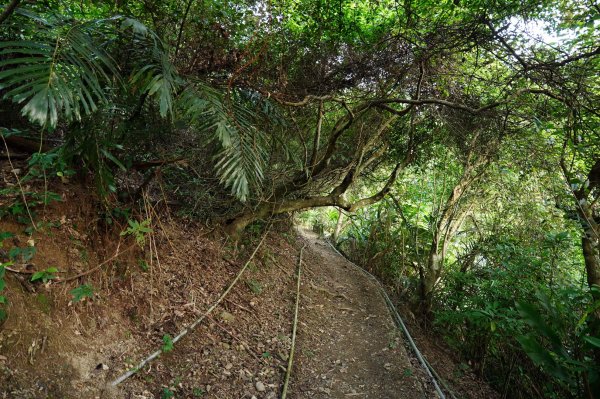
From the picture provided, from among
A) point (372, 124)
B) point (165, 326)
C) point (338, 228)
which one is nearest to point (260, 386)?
point (165, 326)

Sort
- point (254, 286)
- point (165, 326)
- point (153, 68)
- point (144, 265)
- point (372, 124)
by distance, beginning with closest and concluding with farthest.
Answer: point (153, 68) → point (165, 326) → point (144, 265) → point (254, 286) → point (372, 124)

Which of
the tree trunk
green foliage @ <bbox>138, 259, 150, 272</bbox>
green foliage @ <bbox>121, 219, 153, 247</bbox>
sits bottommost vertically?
green foliage @ <bbox>138, 259, 150, 272</bbox>

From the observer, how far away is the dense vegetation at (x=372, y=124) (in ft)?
7.94

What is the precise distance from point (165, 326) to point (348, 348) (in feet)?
8.10

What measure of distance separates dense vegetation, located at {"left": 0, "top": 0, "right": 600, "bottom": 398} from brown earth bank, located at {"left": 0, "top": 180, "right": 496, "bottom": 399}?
0.31 m

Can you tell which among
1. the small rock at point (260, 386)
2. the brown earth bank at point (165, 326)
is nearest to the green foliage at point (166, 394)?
the brown earth bank at point (165, 326)

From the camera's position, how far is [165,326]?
3.24 metres

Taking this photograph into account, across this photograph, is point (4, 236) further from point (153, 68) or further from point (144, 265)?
point (153, 68)

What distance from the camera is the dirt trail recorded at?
3.67 meters

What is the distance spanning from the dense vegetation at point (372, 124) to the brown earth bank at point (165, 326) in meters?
0.31

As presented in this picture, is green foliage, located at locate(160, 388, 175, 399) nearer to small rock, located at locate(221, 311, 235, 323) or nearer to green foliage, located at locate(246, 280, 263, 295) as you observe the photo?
small rock, located at locate(221, 311, 235, 323)

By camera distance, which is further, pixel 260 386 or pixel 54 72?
pixel 260 386

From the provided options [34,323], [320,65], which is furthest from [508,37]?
[34,323]

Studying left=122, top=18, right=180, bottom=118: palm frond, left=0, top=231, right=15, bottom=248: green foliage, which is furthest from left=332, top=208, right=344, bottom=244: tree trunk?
left=0, top=231, right=15, bottom=248: green foliage
